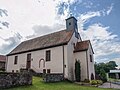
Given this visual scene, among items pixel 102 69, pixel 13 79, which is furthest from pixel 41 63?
pixel 102 69

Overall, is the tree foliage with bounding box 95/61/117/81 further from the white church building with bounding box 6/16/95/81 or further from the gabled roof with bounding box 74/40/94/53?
the gabled roof with bounding box 74/40/94/53

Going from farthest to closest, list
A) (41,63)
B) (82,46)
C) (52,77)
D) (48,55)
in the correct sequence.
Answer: (41,63), (48,55), (82,46), (52,77)

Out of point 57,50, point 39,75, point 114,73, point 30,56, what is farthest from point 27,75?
point 114,73

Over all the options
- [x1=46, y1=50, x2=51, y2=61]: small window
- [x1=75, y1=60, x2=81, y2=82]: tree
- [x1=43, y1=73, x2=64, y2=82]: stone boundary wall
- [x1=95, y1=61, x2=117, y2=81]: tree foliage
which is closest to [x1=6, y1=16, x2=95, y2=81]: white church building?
[x1=46, y1=50, x2=51, y2=61]: small window

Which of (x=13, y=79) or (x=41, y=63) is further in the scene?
(x=41, y=63)

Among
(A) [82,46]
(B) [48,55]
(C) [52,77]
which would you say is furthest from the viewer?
(B) [48,55]

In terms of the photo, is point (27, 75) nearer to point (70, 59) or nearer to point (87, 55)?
point (70, 59)

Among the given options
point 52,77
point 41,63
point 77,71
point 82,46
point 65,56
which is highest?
point 82,46

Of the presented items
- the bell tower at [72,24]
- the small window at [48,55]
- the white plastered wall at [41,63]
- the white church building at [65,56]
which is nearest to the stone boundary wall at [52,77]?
the white church building at [65,56]

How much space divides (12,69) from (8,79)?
63.8ft

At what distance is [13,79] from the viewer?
41.7ft

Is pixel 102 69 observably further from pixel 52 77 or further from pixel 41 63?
pixel 52 77

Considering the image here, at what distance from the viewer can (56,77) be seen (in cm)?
1889

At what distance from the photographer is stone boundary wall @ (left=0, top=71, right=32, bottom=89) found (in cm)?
A: 1183
